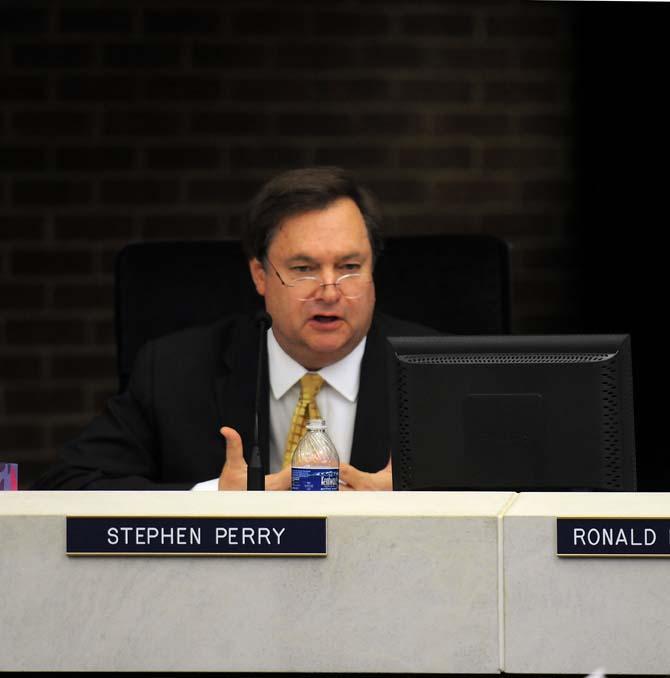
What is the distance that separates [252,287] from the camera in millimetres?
2436

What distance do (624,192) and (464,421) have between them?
6.30 ft

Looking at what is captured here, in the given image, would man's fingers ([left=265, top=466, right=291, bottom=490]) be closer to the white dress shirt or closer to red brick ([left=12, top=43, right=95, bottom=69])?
the white dress shirt

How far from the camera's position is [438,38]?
133 inches

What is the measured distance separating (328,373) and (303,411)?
0.11 m

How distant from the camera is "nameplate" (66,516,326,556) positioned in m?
1.05

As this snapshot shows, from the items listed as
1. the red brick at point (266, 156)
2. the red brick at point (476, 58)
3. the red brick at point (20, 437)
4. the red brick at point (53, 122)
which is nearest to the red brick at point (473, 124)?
the red brick at point (476, 58)

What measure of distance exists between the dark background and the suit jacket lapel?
1.04 metres

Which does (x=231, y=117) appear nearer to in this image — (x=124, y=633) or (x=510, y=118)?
(x=510, y=118)

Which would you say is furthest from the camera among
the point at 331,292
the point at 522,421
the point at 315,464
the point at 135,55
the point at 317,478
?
the point at 135,55

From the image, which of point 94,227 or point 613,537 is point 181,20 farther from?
point 613,537

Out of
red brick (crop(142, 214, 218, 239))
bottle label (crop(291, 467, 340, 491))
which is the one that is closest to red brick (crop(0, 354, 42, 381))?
red brick (crop(142, 214, 218, 239))

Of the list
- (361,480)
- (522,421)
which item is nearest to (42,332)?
(361,480)

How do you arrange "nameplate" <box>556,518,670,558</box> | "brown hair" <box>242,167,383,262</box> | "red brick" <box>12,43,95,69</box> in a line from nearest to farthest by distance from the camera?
1. "nameplate" <box>556,518,670,558</box>
2. "brown hair" <box>242,167,383,262</box>
3. "red brick" <box>12,43,95,69</box>

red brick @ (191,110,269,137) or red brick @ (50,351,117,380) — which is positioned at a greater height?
red brick @ (191,110,269,137)
